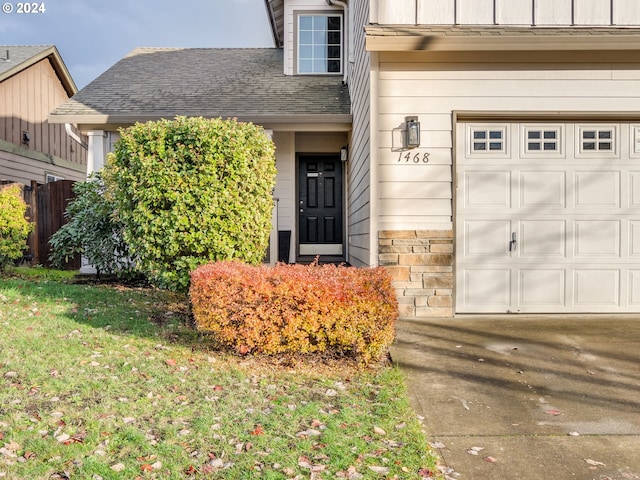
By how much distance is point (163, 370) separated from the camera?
12.5ft

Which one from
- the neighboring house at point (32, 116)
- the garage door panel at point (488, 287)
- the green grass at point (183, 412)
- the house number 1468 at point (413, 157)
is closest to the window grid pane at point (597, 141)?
the garage door panel at point (488, 287)

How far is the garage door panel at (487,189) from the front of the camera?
5480 mm

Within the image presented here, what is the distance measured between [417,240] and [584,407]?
252 centimetres

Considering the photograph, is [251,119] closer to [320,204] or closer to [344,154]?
[344,154]

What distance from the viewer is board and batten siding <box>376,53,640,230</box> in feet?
17.6

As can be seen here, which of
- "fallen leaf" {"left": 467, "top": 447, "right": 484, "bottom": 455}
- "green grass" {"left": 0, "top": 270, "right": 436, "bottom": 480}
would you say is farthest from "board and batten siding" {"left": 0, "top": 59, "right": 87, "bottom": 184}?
"fallen leaf" {"left": 467, "top": 447, "right": 484, "bottom": 455}

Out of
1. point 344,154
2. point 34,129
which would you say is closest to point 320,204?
point 344,154

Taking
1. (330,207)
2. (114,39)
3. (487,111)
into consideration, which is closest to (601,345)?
(487,111)

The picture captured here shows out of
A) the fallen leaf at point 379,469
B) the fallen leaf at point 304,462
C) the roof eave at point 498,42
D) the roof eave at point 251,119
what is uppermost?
the roof eave at point 498,42

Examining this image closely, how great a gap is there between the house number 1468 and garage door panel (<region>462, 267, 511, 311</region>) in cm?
136

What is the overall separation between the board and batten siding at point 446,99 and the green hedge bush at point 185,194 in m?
1.55

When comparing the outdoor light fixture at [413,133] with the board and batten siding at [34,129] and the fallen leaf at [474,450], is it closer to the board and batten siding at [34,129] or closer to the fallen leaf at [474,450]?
the fallen leaf at [474,450]

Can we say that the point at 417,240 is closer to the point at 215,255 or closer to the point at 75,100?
the point at 215,255

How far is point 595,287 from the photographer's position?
5.50 m
